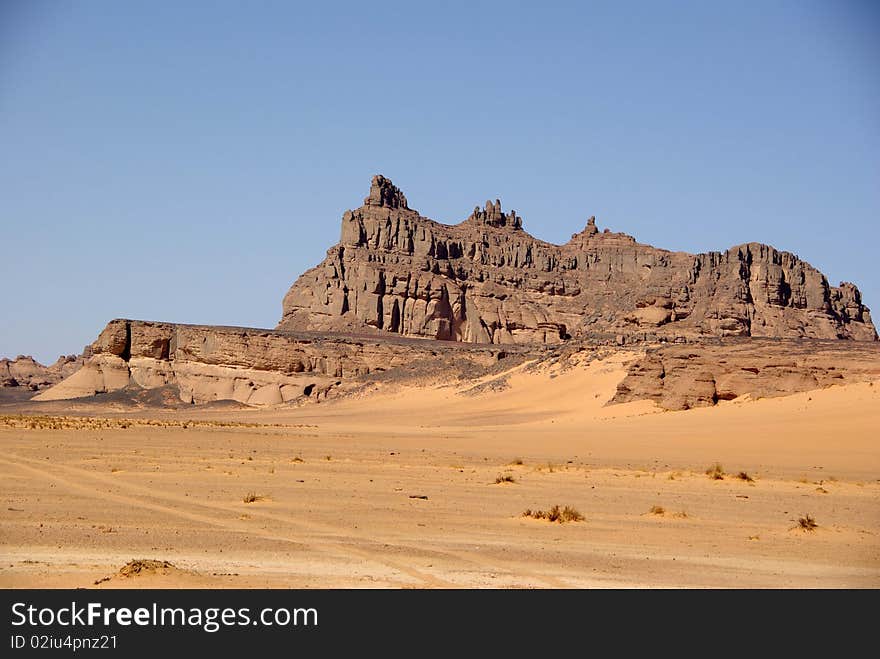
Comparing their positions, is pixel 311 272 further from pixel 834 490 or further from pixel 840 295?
pixel 834 490

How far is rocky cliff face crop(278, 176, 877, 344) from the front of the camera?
125m

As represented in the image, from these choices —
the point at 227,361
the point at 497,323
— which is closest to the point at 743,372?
the point at 227,361

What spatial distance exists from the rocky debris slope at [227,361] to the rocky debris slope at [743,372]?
3241cm

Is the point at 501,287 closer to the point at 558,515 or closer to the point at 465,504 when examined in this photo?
the point at 465,504

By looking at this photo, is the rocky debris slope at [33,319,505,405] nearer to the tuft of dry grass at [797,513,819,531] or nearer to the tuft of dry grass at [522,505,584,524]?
the tuft of dry grass at [522,505,584,524]

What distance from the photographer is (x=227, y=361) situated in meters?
79.1

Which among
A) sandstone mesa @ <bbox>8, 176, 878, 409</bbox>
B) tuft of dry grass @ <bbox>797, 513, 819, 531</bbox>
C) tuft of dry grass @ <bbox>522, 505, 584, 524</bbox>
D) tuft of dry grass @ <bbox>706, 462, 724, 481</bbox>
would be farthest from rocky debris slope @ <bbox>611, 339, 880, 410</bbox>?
tuft of dry grass @ <bbox>522, 505, 584, 524</bbox>

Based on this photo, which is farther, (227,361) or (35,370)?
(35,370)

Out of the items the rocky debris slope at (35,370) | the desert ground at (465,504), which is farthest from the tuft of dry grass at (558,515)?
the rocky debris slope at (35,370)

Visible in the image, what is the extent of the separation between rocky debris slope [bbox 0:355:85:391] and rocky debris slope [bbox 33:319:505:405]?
49305mm

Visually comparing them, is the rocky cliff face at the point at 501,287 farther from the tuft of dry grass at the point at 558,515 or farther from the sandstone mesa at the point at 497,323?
the tuft of dry grass at the point at 558,515

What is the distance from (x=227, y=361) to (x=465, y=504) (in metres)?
64.5

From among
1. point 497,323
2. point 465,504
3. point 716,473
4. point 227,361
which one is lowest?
point 465,504
